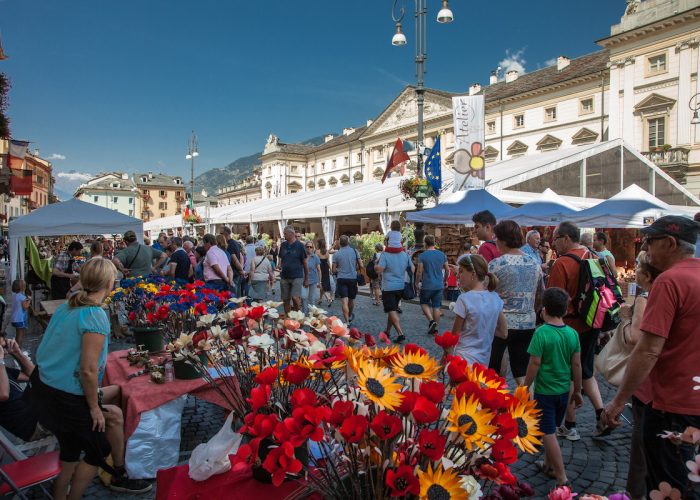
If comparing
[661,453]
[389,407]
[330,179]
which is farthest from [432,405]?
[330,179]

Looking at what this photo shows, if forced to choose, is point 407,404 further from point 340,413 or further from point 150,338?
point 150,338

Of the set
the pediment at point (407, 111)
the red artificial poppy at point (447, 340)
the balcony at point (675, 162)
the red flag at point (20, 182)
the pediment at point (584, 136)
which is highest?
the pediment at point (407, 111)

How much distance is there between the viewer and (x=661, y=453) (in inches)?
77.1

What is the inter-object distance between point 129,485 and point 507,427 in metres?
2.97

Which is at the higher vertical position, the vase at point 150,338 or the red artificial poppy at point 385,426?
the red artificial poppy at point 385,426

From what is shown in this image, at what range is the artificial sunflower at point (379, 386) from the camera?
1.01 meters

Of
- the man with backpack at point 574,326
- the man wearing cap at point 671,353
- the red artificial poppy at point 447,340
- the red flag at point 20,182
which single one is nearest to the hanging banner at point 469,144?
the man with backpack at point 574,326

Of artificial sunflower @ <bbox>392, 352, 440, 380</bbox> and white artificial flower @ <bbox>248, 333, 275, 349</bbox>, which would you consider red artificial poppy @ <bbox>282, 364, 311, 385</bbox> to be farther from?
white artificial flower @ <bbox>248, 333, 275, 349</bbox>

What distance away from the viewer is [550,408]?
288 cm

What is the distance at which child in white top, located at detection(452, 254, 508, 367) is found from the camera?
3158 millimetres

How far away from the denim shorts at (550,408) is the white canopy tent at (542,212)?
733 cm

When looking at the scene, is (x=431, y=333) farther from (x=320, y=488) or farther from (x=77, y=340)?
(x=320, y=488)

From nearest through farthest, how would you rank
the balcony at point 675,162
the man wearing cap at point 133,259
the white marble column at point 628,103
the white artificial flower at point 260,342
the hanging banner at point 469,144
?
the white artificial flower at point 260,342, the man wearing cap at point 133,259, the hanging banner at point 469,144, the balcony at point 675,162, the white marble column at point 628,103

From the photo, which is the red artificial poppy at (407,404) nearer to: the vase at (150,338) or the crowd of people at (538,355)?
the crowd of people at (538,355)
